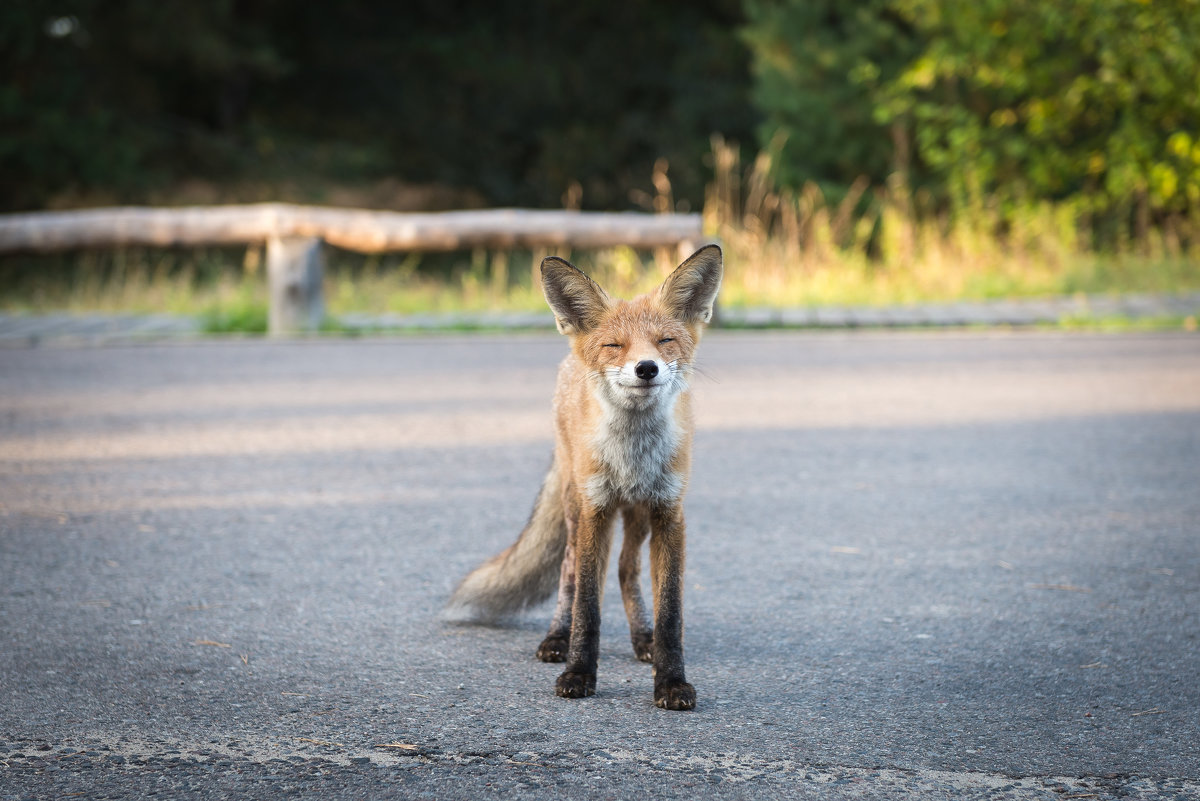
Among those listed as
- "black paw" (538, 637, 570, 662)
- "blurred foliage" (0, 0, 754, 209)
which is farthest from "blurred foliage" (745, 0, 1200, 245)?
"black paw" (538, 637, 570, 662)

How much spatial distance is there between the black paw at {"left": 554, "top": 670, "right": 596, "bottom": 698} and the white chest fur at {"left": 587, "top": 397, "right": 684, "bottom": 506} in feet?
1.51

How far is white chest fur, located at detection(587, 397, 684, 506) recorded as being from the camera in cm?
330

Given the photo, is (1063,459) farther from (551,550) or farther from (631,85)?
(631,85)

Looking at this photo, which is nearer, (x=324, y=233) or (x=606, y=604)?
(x=606, y=604)

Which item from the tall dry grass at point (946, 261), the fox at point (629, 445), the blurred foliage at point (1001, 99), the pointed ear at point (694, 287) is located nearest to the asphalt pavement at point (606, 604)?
the fox at point (629, 445)

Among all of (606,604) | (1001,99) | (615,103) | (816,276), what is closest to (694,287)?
(606,604)

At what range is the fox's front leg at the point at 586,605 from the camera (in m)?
3.25

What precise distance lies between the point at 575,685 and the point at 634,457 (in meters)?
0.62

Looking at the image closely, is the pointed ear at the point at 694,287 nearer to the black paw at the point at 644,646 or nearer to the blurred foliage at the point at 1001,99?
the black paw at the point at 644,646

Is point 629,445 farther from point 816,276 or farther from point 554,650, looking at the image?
point 816,276

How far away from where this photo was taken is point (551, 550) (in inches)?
148

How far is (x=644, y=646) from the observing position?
11.8ft

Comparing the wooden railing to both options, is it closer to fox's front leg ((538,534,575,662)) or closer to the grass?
the grass

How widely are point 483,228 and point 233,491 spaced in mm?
6160
